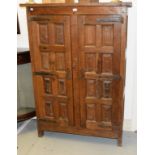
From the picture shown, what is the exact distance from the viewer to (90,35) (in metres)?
2.15

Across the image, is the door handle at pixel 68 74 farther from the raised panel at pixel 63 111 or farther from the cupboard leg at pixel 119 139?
the cupboard leg at pixel 119 139

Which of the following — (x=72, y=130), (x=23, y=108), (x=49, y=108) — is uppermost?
(x=49, y=108)

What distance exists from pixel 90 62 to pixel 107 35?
305 millimetres

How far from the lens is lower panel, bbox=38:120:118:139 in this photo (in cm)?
241

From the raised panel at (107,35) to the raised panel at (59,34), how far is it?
399 millimetres

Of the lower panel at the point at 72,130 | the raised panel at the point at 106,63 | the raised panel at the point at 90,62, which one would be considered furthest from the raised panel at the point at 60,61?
the lower panel at the point at 72,130

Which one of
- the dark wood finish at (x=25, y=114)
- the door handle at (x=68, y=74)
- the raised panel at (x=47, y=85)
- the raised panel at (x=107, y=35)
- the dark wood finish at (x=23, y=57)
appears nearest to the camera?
the raised panel at (x=107, y=35)

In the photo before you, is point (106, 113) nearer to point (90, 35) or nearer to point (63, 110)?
point (63, 110)

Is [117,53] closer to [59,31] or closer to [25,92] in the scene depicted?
[59,31]

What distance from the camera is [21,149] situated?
248 cm

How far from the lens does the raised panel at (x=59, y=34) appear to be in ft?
7.23

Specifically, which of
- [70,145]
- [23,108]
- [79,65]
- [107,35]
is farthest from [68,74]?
[23,108]

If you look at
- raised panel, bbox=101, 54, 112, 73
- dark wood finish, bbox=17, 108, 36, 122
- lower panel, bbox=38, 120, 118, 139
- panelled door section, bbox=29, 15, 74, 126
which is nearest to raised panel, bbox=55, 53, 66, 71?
panelled door section, bbox=29, 15, 74, 126

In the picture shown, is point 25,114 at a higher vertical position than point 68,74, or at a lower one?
lower
